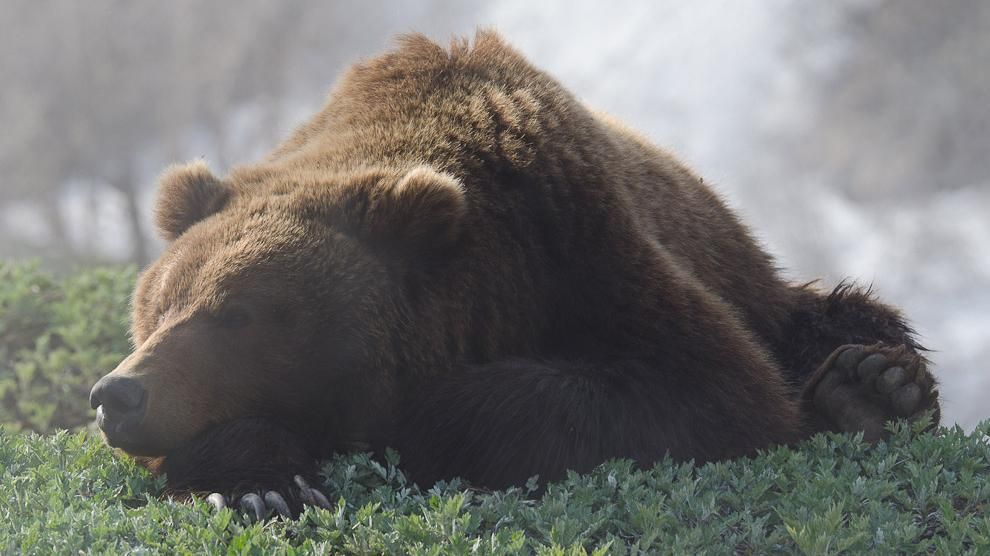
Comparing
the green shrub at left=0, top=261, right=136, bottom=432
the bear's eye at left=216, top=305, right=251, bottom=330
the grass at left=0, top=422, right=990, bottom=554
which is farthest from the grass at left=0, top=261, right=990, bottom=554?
the green shrub at left=0, top=261, right=136, bottom=432

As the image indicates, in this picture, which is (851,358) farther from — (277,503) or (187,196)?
(187,196)

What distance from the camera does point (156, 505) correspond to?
322 cm

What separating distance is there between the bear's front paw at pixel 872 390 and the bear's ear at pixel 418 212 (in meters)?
1.52

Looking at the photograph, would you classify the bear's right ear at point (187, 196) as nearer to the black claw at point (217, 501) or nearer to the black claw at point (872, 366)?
the black claw at point (217, 501)

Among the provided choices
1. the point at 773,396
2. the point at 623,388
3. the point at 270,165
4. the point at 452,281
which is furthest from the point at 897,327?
the point at 270,165

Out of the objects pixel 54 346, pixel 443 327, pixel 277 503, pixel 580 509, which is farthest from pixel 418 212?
pixel 54 346

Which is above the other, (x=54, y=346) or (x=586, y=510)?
(x=54, y=346)

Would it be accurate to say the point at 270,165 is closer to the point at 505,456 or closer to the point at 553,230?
the point at 553,230

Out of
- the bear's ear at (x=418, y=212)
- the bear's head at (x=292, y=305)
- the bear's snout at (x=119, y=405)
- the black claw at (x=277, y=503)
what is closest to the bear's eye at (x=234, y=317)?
the bear's head at (x=292, y=305)

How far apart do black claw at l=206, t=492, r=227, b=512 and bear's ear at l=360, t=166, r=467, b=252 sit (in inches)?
44.3

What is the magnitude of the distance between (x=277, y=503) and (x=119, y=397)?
Result: 1.95ft

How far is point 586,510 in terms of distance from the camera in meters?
3.08

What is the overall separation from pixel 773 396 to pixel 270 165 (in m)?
2.14

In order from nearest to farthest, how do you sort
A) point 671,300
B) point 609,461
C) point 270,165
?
point 609,461, point 671,300, point 270,165
